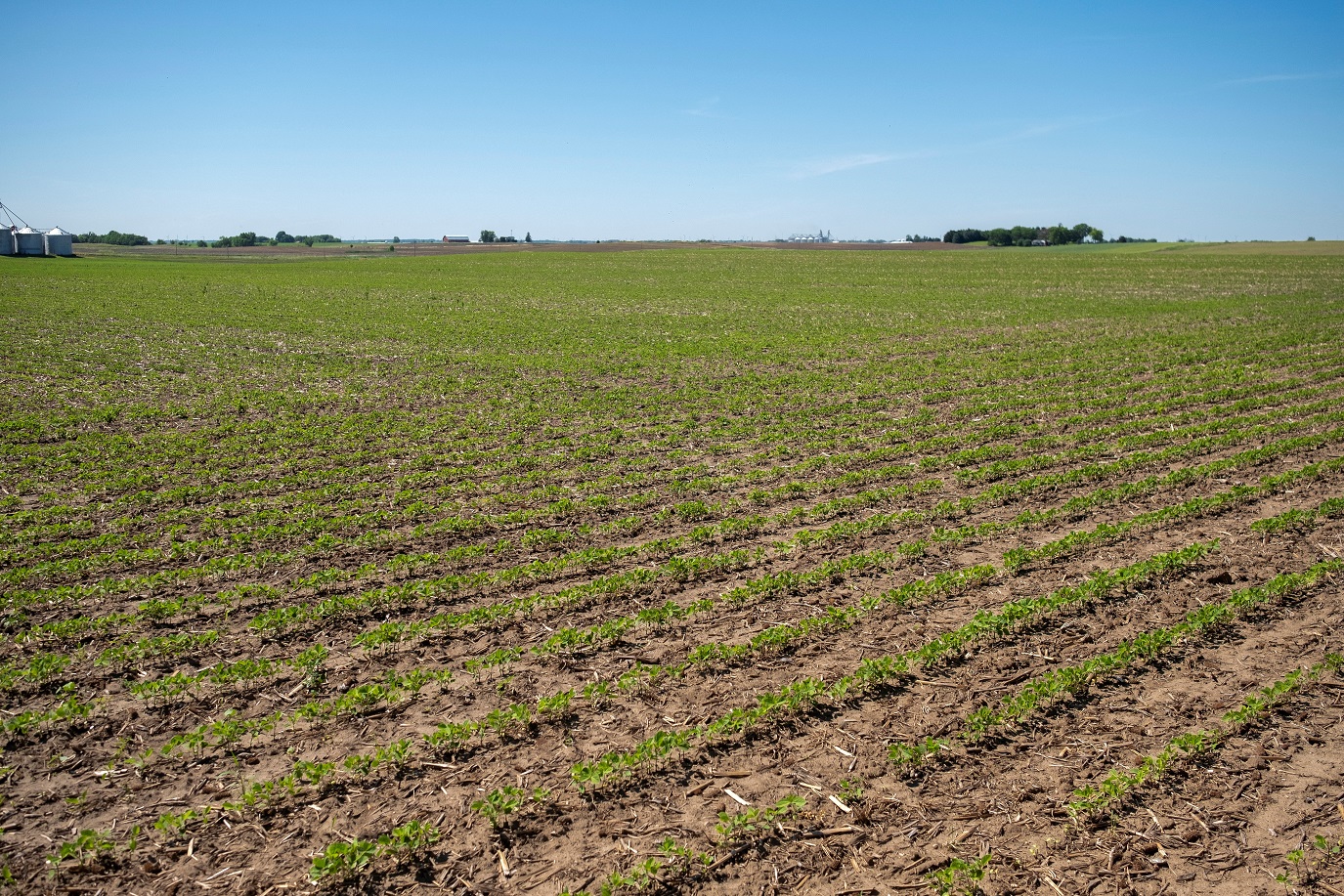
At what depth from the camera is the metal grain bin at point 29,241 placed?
104000 millimetres

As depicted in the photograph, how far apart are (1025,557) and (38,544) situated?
12729 mm

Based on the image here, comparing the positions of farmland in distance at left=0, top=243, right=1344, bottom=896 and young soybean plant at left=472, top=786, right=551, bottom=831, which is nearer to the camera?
farmland in distance at left=0, top=243, right=1344, bottom=896

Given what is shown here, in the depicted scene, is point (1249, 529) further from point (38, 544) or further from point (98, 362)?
point (98, 362)

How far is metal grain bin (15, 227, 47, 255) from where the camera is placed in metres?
104

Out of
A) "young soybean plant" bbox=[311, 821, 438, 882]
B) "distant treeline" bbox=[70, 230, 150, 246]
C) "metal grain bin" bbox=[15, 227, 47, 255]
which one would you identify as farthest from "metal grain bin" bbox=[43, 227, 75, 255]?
"young soybean plant" bbox=[311, 821, 438, 882]

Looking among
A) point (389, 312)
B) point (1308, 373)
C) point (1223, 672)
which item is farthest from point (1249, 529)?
point (389, 312)

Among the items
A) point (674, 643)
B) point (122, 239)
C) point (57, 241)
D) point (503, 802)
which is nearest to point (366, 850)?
point (503, 802)

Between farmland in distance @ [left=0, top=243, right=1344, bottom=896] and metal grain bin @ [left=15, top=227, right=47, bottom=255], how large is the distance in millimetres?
111004

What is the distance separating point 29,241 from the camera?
104 metres

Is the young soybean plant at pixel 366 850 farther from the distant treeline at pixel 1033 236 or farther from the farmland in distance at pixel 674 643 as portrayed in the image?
the distant treeline at pixel 1033 236

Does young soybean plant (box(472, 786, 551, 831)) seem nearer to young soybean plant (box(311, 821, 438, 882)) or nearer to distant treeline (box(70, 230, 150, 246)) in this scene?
young soybean plant (box(311, 821, 438, 882))

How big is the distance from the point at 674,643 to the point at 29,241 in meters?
132

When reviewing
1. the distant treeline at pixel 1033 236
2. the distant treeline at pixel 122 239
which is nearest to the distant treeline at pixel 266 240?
the distant treeline at pixel 122 239

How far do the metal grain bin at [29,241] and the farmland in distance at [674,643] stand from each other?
364 feet
